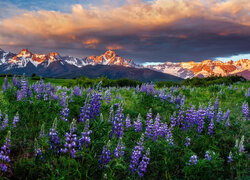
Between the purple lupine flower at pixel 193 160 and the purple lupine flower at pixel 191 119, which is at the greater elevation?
the purple lupine flower at pixel 191 119

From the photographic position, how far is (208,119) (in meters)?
6.46

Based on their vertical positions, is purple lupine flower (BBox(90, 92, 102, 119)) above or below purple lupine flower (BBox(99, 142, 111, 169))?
above

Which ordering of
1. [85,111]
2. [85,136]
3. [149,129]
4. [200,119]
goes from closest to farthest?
[85,136] → [85,111] → [149,129] → [200,119]

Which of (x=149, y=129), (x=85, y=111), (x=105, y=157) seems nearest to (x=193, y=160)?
(x=149, y=129)

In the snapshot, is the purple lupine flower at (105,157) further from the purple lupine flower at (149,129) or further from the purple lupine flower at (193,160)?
the purple lupine flower at (193,160)


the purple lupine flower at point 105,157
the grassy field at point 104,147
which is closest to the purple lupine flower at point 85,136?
the grassy field at point 104,147

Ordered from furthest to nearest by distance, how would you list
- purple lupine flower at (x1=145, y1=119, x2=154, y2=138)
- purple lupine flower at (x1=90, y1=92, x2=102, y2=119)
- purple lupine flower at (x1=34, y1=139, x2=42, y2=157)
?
purple lupine flower at (x1=90, y1=92, x2=102, y2=119), purple lupine flower at (x1=145, y1=119, x2=154, y2=138), purple lupine flower at (x1=34, y1=139, x2=42, y2=157)

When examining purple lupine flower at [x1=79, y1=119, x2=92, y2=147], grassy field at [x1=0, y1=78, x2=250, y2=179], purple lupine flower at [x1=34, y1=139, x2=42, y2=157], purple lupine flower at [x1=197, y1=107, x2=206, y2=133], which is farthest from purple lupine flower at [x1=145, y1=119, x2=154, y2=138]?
purple lupine flower at [x1=34, y1=139, x2=42, y2=157]

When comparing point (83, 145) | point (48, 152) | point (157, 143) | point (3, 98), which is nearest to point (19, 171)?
point (48, 152)

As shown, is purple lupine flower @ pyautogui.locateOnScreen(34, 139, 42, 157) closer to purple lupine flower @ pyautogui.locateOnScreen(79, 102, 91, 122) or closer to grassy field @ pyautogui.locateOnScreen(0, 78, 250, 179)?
grassy field @ pyautogui.locateOnScreen(0, 78, 250, 179)

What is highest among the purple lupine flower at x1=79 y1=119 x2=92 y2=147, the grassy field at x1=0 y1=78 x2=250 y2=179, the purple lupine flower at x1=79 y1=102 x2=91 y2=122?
the purple lupine flower at x1=79 y1=102 x2=91 y2=122

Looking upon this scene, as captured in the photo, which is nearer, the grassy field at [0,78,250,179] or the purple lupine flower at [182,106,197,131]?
the grassy field at [0,78,250,179]

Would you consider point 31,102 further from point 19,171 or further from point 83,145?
point 83,145

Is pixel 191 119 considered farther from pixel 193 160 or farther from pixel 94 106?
pixel 94 106
